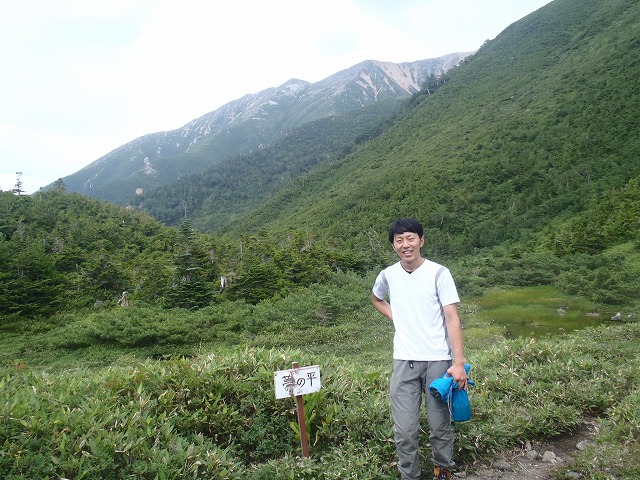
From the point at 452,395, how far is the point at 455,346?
0.51 metres

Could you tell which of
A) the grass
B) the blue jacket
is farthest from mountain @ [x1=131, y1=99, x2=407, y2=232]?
the blue jacket

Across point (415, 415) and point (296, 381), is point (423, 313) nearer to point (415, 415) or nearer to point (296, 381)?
point (415, 415)

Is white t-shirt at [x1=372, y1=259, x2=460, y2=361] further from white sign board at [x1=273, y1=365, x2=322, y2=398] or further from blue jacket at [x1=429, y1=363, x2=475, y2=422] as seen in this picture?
white sign board at [x1=273, y1=365, x2=322, y2=398]

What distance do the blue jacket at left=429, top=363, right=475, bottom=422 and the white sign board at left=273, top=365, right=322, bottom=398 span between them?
1.25 m

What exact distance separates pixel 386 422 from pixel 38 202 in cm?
5482

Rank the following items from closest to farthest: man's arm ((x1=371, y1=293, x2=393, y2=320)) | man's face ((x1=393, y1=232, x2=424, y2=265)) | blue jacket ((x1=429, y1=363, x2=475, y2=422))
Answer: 1. blue jacket ((x1=429, y1=363, x2=475, y2=422))
2. man's face ((x1=393, y1=232, x2=424, y2=265))
3. man's arm ((x1=371, y1=293, x2=393, y2=320))

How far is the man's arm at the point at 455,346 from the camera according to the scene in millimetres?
3719

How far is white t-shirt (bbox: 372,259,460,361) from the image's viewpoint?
12.7 feet

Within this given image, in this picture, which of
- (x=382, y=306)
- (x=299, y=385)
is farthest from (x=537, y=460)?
(x=299, y=385)

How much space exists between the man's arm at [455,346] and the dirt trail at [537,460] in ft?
4.98

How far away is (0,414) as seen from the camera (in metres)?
3.63

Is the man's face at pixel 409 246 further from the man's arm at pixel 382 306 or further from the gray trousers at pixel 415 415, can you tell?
the gray trousers at pixel 415 415

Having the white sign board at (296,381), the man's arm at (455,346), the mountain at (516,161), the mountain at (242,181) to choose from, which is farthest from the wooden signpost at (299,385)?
the mountain at (242,181)

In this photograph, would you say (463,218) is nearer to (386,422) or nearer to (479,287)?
(479,287)
